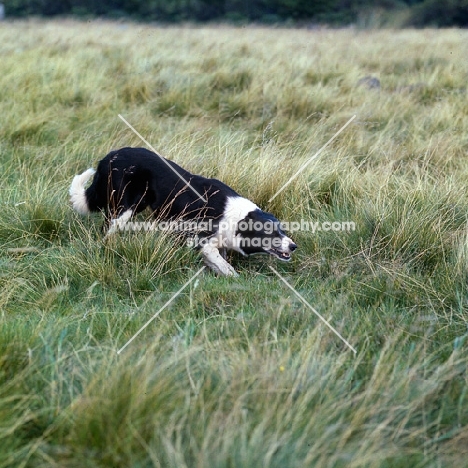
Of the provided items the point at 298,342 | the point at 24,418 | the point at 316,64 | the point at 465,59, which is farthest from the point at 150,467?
the point at 465,59

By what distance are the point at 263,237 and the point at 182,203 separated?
65 cm

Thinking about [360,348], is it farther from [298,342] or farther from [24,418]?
[24,418]

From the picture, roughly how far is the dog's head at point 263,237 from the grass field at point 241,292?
0.46 feet

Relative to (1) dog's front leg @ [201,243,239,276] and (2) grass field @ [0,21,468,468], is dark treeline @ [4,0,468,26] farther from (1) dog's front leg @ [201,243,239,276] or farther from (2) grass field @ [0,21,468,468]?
(1) dog's front leg @ [201,243,239,276]

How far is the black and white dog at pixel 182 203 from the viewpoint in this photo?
4289 millimetres

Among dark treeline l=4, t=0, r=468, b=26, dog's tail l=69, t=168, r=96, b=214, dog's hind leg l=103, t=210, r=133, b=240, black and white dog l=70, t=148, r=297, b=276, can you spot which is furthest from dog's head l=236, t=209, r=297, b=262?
dark treeline l=4, t=0, r=468, b=26

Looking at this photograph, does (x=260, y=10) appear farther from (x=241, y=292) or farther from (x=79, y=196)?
(x=241, y=292)

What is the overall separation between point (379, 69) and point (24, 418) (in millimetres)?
9162

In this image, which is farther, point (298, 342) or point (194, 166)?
point (194, 166)

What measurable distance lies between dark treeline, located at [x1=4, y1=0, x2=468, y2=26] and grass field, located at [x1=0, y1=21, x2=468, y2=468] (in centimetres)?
1323

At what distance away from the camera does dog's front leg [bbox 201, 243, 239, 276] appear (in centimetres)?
418

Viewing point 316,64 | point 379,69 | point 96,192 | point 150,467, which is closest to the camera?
point 150,467

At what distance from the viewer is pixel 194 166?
5422 mm

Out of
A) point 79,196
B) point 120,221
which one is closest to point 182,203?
point 120,221
